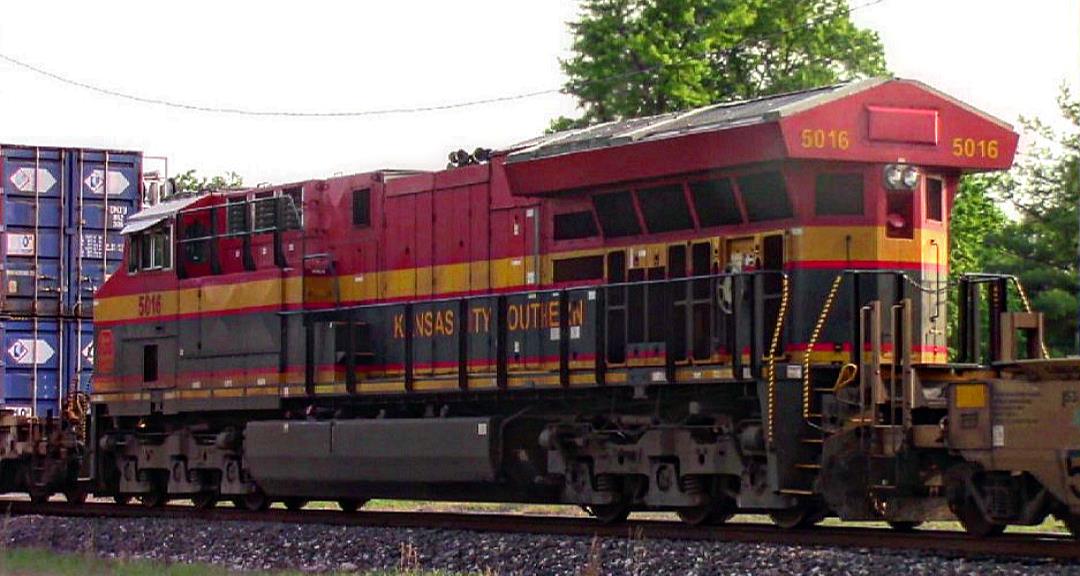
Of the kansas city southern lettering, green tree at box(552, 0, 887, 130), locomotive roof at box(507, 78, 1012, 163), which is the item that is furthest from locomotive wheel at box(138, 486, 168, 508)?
green tree at box(552, 0, 887, 130)

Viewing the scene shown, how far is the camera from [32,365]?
97.4ft

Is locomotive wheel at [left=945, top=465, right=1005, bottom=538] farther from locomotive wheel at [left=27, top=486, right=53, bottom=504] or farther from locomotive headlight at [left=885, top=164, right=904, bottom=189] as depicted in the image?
locomotive wheel at [left=27, top=486, right=53, bottom=504]

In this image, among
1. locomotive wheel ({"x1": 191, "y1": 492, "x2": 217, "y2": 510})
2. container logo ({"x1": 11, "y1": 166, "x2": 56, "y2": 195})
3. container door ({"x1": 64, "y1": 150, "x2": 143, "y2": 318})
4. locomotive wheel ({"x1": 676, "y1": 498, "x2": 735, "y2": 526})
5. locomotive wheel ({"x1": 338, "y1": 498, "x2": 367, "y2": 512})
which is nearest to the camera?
locomotive wheel ({"x1": 676, "y1": 498, "x2": 735, "y2": 526})

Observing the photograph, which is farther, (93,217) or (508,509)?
(93,217)

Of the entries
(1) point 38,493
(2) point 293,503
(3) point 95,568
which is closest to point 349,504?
(2) point 293,503

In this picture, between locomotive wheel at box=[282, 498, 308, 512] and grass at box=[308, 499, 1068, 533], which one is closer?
grass at box=[308, 499, 1068, 533]

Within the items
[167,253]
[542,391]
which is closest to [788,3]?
[167,253]

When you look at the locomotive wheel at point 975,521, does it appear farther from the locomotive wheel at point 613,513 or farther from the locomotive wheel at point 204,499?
the locomotive wheel at point 204,499

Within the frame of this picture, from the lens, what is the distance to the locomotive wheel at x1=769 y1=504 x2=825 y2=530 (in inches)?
729

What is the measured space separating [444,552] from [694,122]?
5.17 m

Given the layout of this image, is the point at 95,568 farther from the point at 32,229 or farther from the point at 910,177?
the point at 32,229

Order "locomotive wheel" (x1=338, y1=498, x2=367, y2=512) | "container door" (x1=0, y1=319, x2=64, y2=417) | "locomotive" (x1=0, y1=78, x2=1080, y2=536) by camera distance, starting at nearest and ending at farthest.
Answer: "locomotive" (x1=0, y1=78, x2=1080, y2=536) < "locomotive wheel" (x1=338, y1=498, x2=367, y2=512) < "container door" (x1=0, y1=319, x2=64, y2=417)

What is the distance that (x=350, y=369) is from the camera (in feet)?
76.1

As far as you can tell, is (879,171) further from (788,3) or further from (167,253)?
(788,3)
